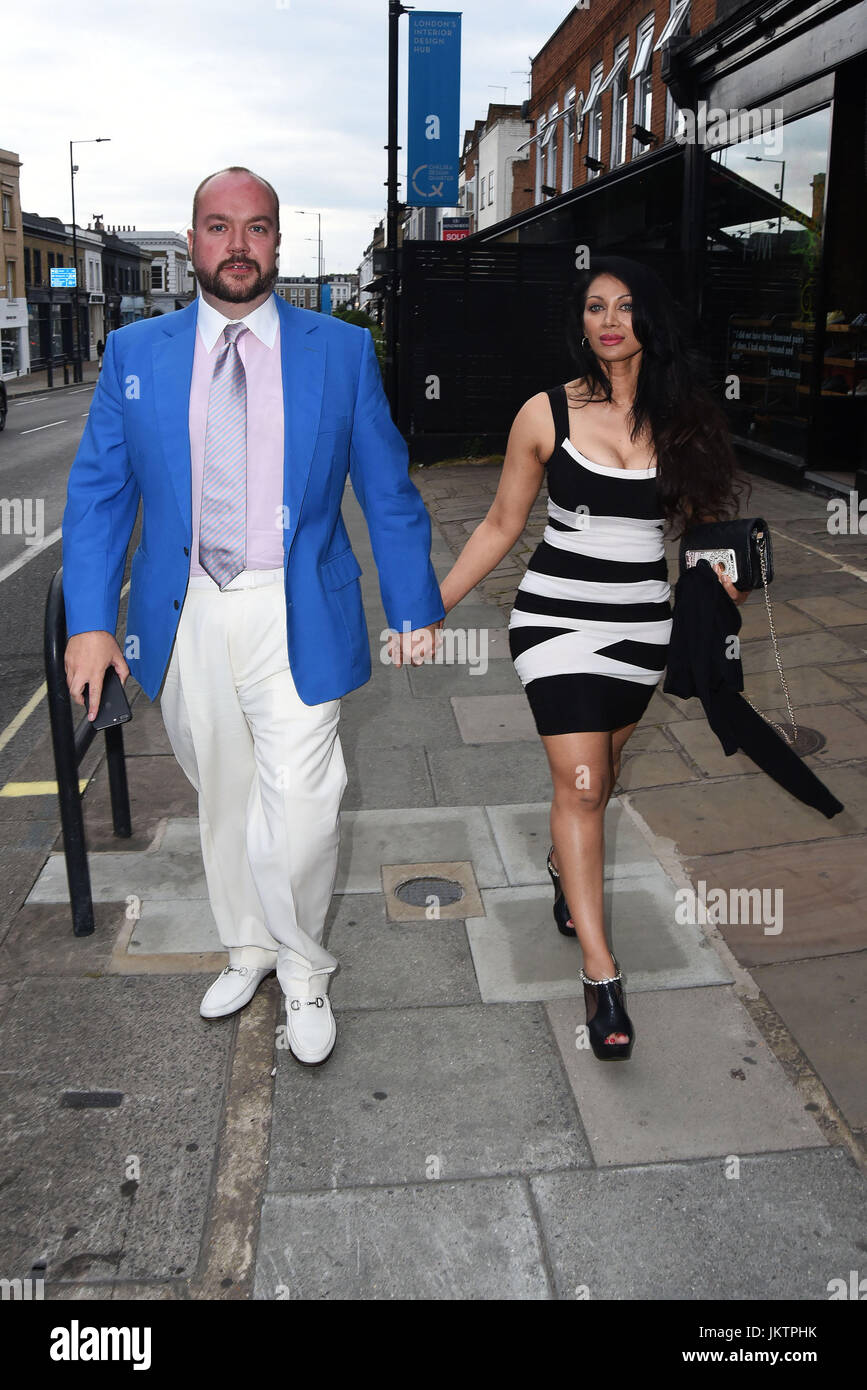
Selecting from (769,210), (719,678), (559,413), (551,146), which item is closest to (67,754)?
(559,413)

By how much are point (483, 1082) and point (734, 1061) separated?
25.8 inches

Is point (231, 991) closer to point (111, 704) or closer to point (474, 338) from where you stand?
point (111, 704)

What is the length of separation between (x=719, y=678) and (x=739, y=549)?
0.34m

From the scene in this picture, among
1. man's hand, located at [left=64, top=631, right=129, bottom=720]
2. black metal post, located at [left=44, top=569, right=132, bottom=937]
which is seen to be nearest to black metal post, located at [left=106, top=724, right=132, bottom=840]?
black metal post, located at [left=44, top=569, right=132, bottom=937]

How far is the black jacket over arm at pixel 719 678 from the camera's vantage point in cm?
313

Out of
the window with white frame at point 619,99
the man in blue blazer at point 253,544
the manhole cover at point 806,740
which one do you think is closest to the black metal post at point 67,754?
the man in blue blazer at point 253,544

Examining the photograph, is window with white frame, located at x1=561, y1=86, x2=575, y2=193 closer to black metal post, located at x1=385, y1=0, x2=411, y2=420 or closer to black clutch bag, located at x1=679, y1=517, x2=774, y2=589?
black metal post, located at x1=385, y1=0, x2=411, y2=420

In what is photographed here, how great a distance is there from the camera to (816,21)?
10383 millimetres

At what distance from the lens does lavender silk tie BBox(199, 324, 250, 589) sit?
2877 mm

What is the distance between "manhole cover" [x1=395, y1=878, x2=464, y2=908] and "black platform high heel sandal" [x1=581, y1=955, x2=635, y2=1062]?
98cm

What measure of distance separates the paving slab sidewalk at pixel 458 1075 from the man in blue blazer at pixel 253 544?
367 mm

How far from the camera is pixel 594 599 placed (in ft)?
10.5

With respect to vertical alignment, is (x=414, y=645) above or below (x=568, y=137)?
below
